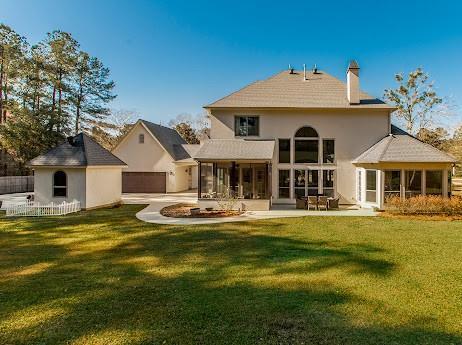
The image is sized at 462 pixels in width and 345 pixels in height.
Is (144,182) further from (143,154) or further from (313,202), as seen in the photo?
(313,202)

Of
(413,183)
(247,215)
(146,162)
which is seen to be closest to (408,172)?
(413,183)

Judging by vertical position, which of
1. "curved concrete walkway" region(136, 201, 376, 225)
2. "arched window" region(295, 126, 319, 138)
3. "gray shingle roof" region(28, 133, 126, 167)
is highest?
"arched window" region(295, 126, 319, 138)

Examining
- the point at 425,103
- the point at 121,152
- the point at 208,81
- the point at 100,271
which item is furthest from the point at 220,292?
the point at 425,103

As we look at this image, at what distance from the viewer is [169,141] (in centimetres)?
3306

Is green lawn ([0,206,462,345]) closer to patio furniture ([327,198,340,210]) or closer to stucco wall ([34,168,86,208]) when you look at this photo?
patio furniture ([327,198,340,210])

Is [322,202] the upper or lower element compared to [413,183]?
lower

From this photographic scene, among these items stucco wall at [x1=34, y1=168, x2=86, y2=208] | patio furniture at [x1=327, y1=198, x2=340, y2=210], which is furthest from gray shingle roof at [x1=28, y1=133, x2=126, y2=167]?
patio furniture at [x1=327, y1=198, x2=340, y2=210]

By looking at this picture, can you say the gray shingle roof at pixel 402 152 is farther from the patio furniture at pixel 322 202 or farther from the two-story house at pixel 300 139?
the patio furniture at pixel 322 202

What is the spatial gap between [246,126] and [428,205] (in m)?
12.0

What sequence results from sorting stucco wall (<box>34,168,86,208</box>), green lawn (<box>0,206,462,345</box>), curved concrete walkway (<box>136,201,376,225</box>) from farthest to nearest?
stucco wall (<box>34,168,86,208</box>)
curved concrete walkway (<box>136,201,376,225</box>)
green lawn (<box>0,206,462,345</box>)

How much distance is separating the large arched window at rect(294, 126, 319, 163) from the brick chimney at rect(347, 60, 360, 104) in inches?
138

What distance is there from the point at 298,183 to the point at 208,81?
1791cm

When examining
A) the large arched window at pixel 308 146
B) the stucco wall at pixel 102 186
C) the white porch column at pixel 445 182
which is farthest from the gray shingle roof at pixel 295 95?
the stucco wall at pixel 102 186

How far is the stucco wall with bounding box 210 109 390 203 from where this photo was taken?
2072 cm
